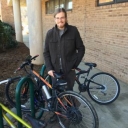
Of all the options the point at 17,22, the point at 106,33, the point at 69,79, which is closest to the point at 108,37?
the point at 106,33

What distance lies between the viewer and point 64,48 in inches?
115

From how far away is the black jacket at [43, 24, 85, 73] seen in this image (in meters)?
2.90

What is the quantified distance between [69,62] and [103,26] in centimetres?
364

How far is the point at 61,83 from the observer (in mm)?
2910

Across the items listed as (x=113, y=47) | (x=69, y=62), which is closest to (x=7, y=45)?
(x=113, y=47)

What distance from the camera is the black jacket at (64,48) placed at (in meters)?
2.90

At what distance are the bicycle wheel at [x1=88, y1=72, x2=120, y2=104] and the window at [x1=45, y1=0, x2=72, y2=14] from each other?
600 centimetres

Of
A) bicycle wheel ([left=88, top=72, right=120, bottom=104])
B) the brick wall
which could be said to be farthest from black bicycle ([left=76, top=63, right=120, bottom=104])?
the brick wall

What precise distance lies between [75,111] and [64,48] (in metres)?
0.90

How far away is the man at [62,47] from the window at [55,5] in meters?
6.81

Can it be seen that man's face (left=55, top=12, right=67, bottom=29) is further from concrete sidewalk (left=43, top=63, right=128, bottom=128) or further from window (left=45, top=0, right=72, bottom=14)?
window (left=45, top=0, right=72, bottom=14)

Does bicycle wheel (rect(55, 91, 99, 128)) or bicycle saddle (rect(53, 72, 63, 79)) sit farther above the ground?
bicycle saddle (rect(53, 72, 63, 79))

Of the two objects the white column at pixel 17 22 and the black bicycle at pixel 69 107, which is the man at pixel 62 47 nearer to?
the black bicycle at pixel 69 107

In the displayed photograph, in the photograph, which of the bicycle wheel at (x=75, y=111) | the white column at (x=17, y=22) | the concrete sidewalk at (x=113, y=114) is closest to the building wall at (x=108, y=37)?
the concrete sidewalk at (x=113, y=114)
